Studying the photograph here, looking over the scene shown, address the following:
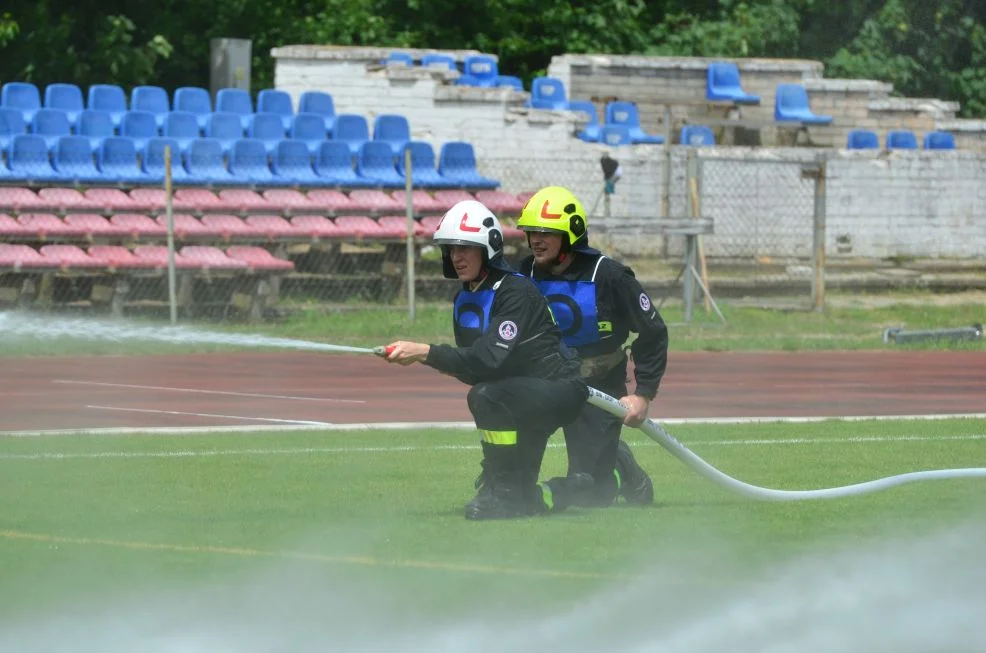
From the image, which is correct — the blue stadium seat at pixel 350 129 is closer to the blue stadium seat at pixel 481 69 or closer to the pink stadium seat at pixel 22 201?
the blue stadium seat at pixel 481 69

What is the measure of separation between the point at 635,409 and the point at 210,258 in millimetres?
13189

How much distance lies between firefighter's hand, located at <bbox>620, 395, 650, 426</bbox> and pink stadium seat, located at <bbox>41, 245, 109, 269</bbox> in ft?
42.5

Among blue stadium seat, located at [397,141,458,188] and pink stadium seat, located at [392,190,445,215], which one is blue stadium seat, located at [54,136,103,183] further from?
blue stadium seat, located at [397,141,458,188]

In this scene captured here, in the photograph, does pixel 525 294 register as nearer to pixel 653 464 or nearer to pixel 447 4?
pixel 653 464

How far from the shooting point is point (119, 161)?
22.6m

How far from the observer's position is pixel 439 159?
24.5m

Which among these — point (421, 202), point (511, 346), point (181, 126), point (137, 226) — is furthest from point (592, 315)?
point (181, 126)

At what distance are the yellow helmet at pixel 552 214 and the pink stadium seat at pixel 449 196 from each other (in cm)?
1497

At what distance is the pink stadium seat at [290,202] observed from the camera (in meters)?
22.6

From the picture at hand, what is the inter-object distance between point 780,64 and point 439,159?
32.6ft

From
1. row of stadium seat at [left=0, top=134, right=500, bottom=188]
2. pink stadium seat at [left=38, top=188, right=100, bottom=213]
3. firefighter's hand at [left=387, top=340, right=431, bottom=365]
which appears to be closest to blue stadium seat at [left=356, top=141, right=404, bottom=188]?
row of stadium seat at [left=0, top=134, right=500, bottom=188]

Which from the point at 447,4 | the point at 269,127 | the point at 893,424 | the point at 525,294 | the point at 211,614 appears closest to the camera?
the point at 211,614

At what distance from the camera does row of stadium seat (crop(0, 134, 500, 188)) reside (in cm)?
2211

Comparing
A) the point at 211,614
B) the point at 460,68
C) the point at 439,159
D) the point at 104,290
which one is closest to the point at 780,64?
the point at 460,68
